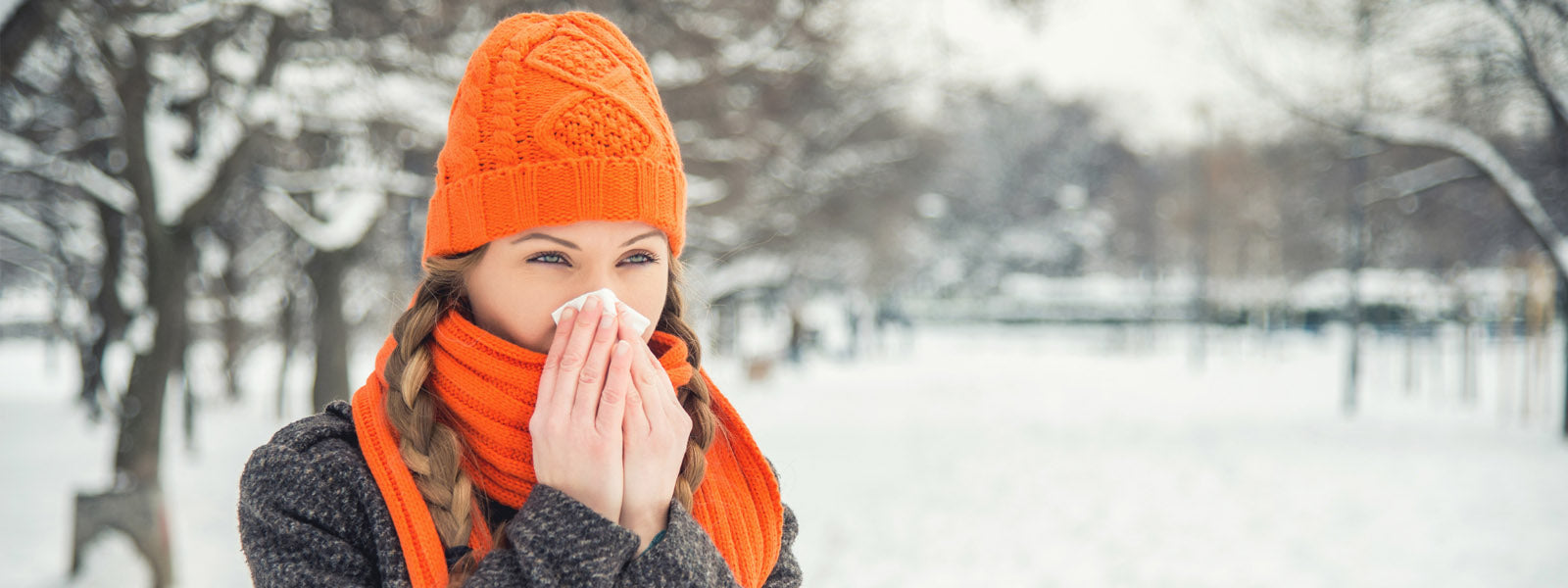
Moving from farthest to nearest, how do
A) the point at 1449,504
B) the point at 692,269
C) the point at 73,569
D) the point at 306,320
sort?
the point at 306,320, the point at 1449,504, the point at 73,569, the point at 692,269

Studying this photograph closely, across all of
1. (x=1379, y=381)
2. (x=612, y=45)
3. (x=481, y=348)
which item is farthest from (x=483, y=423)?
(x=1379, y=381)

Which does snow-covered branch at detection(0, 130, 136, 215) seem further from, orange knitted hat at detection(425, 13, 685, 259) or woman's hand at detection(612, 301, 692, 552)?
woman's hand at detection(612, 301, 692, 552)

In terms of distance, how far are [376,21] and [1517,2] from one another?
34.1ft

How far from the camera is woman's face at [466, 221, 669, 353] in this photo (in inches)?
54.5

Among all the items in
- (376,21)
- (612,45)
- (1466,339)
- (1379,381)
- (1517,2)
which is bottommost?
(1379,381)

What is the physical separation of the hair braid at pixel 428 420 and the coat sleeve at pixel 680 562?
25cm

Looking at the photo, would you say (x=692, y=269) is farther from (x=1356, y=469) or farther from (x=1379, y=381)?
(x=1379, y=381)

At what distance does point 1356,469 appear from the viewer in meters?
9.97

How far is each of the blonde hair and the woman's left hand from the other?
0.34 ft

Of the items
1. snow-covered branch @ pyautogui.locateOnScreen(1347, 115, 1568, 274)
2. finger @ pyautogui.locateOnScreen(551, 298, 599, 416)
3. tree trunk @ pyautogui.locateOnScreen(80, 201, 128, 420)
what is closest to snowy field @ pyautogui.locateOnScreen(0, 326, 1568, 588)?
tree trunk @ pyautogui.locateOnScreen(80, 201, 128, 420)

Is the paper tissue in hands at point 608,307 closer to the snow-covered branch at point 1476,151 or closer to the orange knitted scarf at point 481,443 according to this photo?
the orange knitted scarf at point 481,443

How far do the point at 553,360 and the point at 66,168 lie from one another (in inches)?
326

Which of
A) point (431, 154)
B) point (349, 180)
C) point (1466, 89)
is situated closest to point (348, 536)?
point (349, 180)

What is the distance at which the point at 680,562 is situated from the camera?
1.29 m
